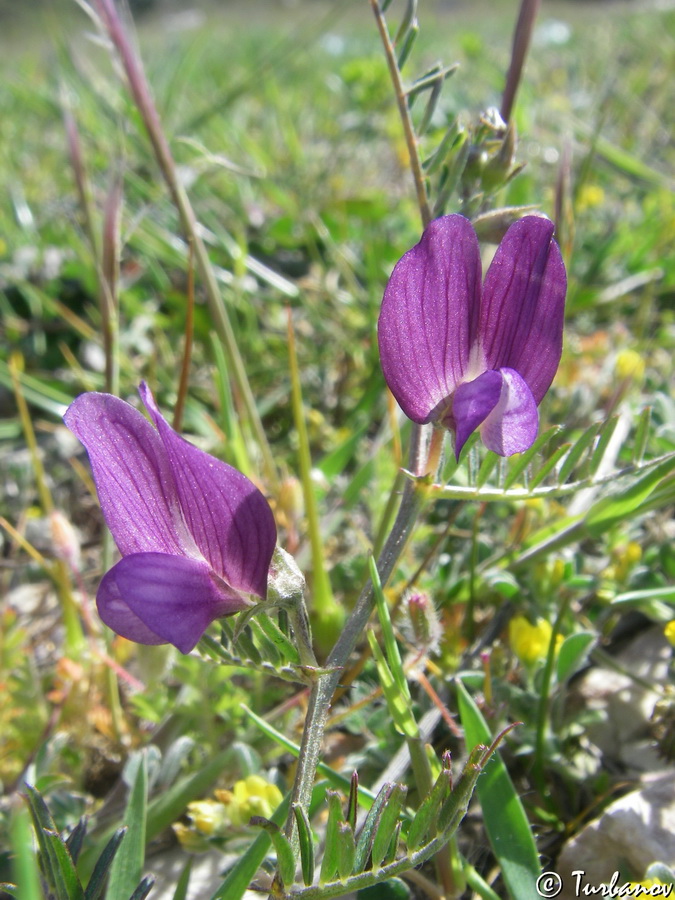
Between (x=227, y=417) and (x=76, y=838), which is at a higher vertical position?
(x=227, y=417)

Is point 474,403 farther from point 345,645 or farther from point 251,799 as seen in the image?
point 251,799

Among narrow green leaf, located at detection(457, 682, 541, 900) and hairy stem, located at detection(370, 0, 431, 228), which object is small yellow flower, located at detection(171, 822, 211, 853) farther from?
hairy stem, located at detection(370, 0, 431, 228)

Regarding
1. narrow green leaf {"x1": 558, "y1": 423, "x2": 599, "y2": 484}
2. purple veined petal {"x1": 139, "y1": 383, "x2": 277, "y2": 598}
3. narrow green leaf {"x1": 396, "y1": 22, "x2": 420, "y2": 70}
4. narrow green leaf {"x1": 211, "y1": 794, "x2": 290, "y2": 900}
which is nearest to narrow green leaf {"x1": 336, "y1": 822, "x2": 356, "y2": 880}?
narrow green leaf {"x1": 211, "y1": 794, "x2": 290, "y2": 900}

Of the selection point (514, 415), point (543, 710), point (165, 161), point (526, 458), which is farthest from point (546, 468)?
point (165, 161)

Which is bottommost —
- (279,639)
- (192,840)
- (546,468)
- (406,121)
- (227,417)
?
(192,840)

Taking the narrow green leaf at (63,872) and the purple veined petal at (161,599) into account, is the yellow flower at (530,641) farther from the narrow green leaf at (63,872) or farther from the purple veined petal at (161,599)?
the narrow green leaf at (63,872)

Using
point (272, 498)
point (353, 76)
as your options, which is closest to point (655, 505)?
point (272, 498)
